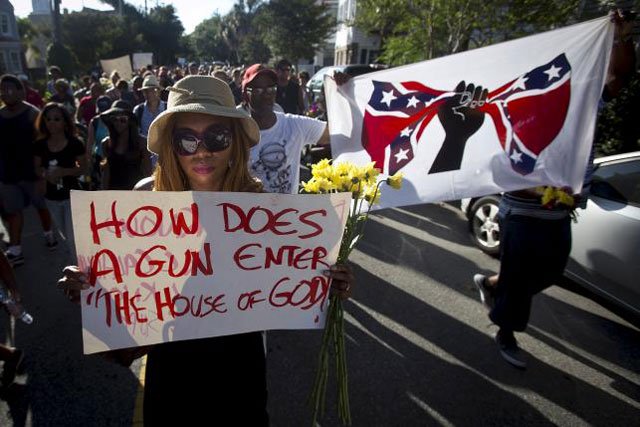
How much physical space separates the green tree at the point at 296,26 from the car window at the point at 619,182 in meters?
30.8

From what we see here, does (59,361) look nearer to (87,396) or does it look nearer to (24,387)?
(24,387)

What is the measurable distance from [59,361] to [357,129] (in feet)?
8.92

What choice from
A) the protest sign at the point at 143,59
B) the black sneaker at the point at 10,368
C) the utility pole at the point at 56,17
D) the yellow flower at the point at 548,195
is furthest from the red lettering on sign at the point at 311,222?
the utility pole at the point at 56,17

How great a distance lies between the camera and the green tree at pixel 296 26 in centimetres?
3102

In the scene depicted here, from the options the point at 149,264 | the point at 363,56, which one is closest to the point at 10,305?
the point at 149,264

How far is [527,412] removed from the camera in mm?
2488

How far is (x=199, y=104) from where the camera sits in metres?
1.52

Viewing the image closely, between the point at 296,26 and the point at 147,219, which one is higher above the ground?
the point at 296,26

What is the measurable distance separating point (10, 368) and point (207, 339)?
1.92m

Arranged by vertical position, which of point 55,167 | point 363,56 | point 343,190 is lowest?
point 55,167

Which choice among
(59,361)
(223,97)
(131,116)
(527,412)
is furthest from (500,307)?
(131,116)

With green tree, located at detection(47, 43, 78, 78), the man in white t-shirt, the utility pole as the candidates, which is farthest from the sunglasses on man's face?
green tree, located at detection(47, 43, 78, 78)

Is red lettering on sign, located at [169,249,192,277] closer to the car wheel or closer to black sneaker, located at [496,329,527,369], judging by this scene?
black sneaker, located at [496,329,527,369]

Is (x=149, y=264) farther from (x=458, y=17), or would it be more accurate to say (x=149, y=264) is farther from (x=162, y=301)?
(x=458, y=17)
